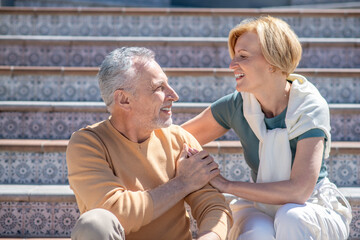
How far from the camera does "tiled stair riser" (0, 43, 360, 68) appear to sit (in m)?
3.88

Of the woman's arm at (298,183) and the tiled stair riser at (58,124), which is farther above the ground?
the woman's arm at (298,183)

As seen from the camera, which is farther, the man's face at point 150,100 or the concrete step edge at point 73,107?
the concrete step edge at point 73,107

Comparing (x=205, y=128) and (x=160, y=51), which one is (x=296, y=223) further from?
(x=160, y=51)

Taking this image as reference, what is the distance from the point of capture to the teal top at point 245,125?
79.7 inches

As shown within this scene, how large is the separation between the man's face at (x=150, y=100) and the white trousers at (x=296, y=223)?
1.74 ft

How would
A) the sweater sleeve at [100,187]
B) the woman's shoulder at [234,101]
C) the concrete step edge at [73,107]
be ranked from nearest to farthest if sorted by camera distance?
the sweater sleeve at [100,187], the woman's shoulder at [234,101], the concrete step edge at [73,107]

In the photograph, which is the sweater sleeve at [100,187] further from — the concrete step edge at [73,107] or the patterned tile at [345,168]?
the patterned tile at [345,168]

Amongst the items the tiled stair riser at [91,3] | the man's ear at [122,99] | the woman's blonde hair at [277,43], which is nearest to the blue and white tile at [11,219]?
the man's ear at [122,99]

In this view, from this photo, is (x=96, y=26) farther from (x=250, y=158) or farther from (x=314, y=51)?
A: (x=250, y=158)

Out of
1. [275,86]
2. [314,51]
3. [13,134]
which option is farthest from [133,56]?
[314,51]

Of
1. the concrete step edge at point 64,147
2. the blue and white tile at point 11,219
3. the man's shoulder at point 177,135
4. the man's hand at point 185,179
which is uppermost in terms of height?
the man's shoulder at point 177,135

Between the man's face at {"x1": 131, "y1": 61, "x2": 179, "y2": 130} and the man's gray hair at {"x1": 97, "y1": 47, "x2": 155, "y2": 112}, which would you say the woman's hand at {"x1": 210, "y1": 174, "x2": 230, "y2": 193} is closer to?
the man's face at {"x1": 131, "y1": 61, "x2": 179, "y2": 130}

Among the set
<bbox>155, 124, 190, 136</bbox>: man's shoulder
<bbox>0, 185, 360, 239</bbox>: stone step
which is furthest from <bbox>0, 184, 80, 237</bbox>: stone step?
<bbox>155, 124, 190, 136</bbox>: man's shoulder

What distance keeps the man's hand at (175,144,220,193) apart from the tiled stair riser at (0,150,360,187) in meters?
0.90
